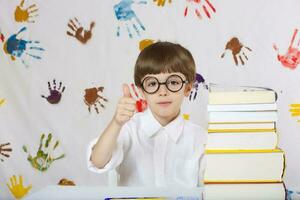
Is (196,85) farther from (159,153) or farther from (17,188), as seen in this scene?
(17,188)

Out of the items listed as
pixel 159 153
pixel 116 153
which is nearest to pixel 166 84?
pixel 116 153

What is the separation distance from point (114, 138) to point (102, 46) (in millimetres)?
817

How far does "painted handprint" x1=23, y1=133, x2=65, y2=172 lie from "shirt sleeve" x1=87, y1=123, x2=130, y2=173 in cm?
58

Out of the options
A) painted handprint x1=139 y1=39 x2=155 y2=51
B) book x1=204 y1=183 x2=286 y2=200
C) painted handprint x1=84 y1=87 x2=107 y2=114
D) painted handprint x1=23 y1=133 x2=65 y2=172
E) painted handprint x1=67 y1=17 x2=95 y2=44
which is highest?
painted handprint x1=67 y1=17 x2=95 y2=44

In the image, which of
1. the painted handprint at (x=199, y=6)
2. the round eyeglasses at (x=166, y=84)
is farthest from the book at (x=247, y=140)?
the painted handprint at (x=199, y=6)

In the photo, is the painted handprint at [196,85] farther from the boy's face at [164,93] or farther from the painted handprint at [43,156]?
the painted handprint at [43,156]

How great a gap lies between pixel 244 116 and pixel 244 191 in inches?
4.3

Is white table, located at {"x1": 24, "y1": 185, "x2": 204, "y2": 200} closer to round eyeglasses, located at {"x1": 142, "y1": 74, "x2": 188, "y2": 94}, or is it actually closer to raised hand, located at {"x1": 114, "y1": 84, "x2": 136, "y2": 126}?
raised hand, located at {"x1": 114, "y1": 84, "x2": 136, "y2": 126}

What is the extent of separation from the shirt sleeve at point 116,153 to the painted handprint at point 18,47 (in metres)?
0.69

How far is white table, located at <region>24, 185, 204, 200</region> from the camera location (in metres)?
0.74

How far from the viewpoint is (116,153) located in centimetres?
103

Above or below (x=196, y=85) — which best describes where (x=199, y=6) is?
above

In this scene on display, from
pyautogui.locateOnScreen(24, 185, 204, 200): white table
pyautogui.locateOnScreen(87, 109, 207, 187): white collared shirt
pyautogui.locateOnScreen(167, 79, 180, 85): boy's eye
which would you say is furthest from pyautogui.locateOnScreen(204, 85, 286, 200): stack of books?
pyautogui.locateOnScreen(87, 109, 207, 187): white collared shirt

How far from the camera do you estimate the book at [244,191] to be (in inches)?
23.4
